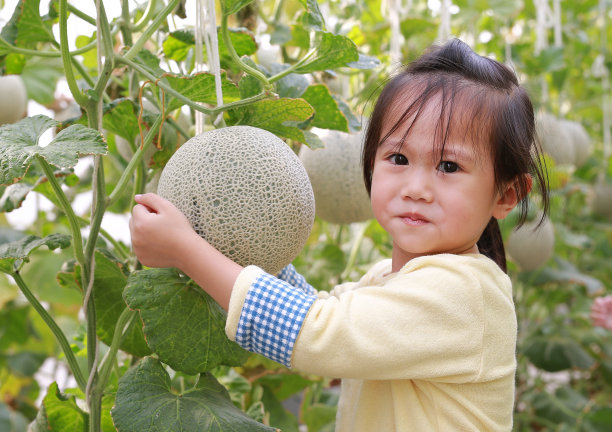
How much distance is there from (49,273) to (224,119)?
985 mm

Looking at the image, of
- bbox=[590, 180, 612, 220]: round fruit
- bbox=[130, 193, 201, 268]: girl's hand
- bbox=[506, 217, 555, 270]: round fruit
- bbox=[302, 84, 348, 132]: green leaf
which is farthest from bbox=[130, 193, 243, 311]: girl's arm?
bbox=[590, 180, 612, 220]: round fruit

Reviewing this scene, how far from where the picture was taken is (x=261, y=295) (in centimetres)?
69

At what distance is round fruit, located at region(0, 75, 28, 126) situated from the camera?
1.26m

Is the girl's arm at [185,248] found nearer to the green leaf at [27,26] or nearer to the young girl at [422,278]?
the young girl at [422,278]

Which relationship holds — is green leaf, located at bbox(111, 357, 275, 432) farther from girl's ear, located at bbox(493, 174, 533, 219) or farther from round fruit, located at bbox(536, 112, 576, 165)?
round fruit, located at bbox(536, 112, 576, 165)

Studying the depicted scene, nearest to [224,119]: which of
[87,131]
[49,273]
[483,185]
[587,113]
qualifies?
[87,131]

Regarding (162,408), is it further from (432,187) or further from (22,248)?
(432,187)

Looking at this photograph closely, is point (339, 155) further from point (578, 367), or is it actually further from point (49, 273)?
point (578, 367)

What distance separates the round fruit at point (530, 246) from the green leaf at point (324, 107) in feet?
3.73

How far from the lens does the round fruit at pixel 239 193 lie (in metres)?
0.69

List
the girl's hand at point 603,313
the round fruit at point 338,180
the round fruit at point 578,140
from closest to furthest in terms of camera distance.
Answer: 1. the round fruit at point 338,180
2. the girl's hand at point 603,313
3. the round fruit at point 578,140

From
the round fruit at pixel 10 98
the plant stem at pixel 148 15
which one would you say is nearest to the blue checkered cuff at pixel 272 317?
the plant stem at pixel 148 15

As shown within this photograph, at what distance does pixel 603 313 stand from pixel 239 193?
1.97m

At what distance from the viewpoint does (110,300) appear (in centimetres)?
88
